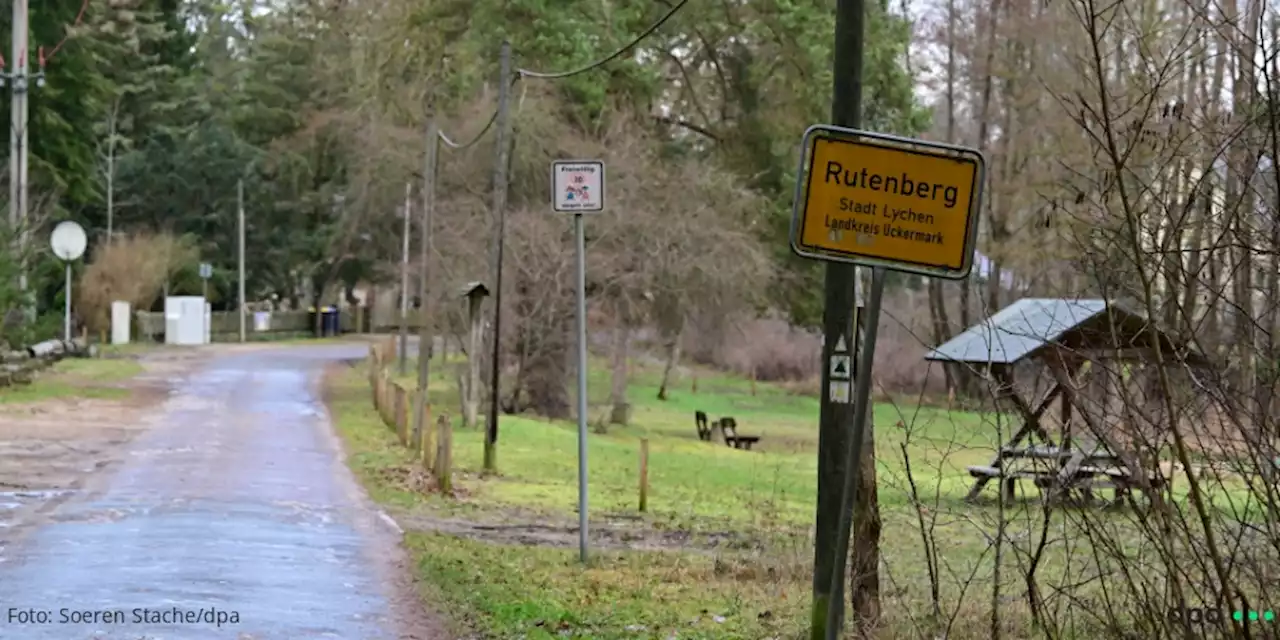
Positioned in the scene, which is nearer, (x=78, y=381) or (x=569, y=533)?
(x=569, y=533)

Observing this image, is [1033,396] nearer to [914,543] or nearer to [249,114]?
[914,543]

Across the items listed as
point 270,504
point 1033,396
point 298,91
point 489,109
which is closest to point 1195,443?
point 1033,396

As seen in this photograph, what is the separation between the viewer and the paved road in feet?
29.1

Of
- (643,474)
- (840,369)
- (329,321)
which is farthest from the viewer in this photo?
(329,321)

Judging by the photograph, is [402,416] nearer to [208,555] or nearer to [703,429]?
[208,555]

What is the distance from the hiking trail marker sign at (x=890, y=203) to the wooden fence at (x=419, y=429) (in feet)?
41.3

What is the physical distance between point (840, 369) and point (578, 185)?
4.48m

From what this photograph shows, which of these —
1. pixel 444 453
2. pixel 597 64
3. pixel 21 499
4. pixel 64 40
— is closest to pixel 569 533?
pixel 444 453

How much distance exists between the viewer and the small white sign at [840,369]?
7.85 meters

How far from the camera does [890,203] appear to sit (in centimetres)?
561

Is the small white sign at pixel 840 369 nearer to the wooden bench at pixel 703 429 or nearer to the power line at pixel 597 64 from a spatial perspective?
the power line at pixel 597 64

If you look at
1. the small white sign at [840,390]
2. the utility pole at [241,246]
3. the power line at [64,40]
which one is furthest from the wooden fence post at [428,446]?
the utility pole at [241,246]

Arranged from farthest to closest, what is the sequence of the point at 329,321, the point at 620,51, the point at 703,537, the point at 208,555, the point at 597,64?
the point at 329,321
the point at 597,64
the point at 620,51
the point at 703,537
the point at 208,555

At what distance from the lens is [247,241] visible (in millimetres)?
67688
